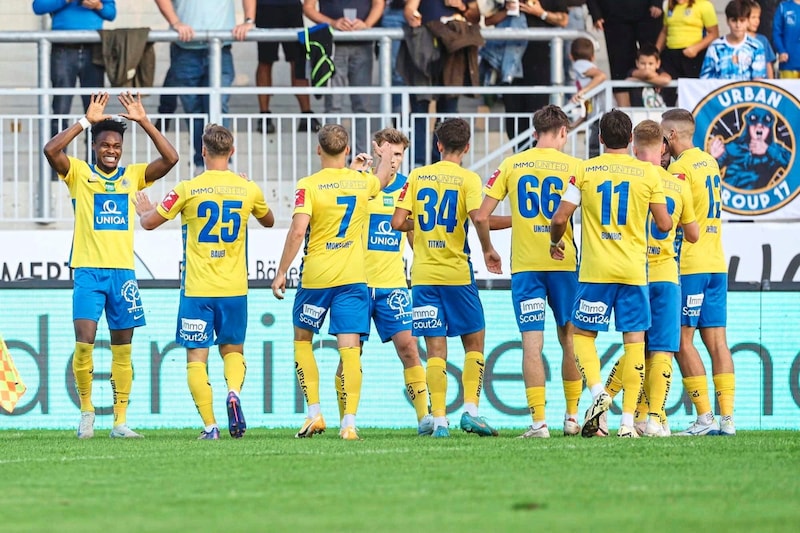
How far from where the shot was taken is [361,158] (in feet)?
33.7

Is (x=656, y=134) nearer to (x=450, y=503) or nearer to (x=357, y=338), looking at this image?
(x=357, y=338)

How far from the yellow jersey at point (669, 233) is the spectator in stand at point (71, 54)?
737 centimetres

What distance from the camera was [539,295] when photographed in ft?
32.4

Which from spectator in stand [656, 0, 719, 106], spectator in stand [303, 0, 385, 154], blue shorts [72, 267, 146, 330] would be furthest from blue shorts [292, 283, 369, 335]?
spectator in stand [656, 0, 719, 106]

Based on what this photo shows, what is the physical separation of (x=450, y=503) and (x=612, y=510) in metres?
0.70

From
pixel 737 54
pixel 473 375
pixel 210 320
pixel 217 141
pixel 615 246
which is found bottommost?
pixel 473 375

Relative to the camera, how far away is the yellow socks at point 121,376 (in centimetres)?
1057

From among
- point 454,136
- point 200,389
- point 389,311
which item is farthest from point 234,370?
point 454,136

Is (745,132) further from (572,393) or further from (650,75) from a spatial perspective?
(572,393)

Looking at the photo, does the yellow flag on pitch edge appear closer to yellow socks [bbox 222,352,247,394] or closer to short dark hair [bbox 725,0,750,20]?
yellow socks [bbox 222,352,247,394]

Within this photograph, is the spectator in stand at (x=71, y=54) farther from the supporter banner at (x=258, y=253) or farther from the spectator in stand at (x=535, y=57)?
the spectator in stand at (x=535, y=57)

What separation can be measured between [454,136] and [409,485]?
385 cm

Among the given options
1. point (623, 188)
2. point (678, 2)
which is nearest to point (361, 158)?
point (623, 188)

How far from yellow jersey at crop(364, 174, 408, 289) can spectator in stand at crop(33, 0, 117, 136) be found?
214 inches
